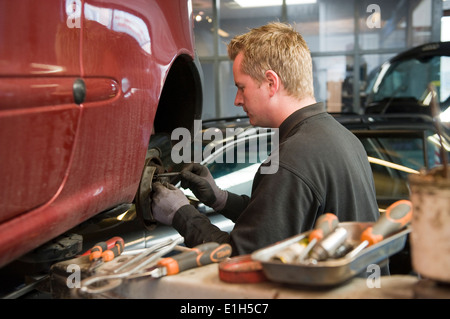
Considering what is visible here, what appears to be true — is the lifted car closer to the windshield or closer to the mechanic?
the windshield

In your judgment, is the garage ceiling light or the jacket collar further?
the garage ceiling light

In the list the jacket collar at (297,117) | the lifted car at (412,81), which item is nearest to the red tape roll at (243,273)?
the jacket collar at (297,117)

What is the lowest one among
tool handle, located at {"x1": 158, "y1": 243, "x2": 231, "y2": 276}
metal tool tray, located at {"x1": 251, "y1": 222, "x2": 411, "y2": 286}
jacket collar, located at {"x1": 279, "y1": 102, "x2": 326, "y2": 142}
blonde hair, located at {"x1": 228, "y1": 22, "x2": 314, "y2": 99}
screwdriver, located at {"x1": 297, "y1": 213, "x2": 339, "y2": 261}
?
tool handle, located at {"x1": 158, "y1": 243, "x2": 231, "y2": 276}

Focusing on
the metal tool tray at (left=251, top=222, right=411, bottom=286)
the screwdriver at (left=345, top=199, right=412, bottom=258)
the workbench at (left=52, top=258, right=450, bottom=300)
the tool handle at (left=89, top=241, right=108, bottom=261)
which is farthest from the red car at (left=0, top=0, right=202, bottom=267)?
the screwdriver at (left=345, top=199, right=412, bottom=258)

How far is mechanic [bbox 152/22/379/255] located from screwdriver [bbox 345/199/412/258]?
0.46 metres

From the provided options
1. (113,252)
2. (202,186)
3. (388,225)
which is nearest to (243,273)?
(388,225)

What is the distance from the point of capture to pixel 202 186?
2.06 m

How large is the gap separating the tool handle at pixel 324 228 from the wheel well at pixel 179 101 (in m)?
1.22

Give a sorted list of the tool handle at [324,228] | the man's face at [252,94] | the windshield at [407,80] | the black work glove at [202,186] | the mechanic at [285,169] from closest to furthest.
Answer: the tool handle at [324,228] < the mechanic at [285,169] < the man's face at [252,94] < the black work glove at [202,186] < the windshield at [407,80]

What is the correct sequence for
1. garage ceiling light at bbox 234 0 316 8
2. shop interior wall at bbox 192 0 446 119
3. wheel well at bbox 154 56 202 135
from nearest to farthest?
wheel well at bbox 154 56 202 135
shop interior wall at bbox 192 0 446 119
garage ceiling light at bbox 234 0 316 8

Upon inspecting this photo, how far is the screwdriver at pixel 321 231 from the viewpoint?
3.13 ft

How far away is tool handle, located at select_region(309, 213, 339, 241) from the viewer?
0.99 meters

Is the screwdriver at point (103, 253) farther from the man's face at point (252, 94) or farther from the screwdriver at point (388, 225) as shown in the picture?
the man's face at point (252, 94)
